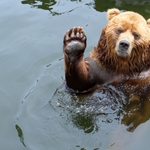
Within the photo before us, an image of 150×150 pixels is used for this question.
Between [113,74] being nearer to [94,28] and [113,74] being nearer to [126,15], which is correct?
[126,15]

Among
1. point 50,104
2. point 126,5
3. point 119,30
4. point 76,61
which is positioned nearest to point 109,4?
point 126,5

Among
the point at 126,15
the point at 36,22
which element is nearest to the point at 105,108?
the point at 126,15

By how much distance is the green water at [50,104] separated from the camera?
5.11 metres

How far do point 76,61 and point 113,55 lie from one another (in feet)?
1.92

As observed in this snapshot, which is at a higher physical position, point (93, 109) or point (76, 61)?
point (76, 61)

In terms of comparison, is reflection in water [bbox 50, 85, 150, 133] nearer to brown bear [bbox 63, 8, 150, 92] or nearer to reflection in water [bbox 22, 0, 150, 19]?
brown bear [bbox 63, 8, 150, 92]

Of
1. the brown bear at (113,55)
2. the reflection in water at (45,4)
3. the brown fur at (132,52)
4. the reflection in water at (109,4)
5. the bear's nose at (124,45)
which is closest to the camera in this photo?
the bear's nose at (124,45)

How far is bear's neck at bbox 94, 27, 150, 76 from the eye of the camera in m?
5.06

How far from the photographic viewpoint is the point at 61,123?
5328 millimetres

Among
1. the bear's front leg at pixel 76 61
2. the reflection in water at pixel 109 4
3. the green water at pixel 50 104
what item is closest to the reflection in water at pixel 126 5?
the reflection in water at pixel 109 4

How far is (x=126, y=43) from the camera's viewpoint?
14.9ft

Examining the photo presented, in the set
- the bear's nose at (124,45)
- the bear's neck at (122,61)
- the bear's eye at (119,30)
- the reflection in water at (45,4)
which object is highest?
the bear's eye at (119,30)

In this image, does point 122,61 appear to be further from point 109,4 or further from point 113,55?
point 109,4

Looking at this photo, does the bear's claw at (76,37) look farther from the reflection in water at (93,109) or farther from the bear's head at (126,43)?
the reflection in water at (93,109)
